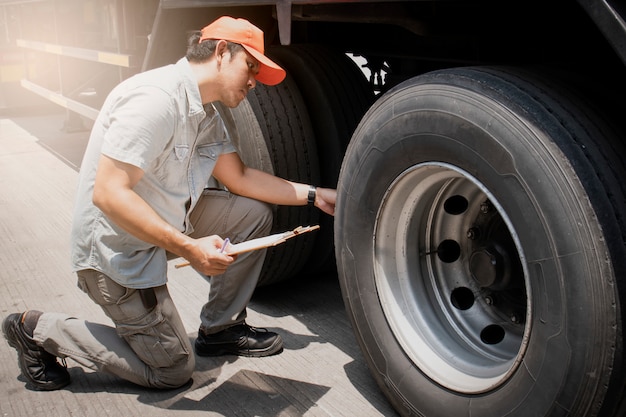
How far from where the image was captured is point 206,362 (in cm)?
314

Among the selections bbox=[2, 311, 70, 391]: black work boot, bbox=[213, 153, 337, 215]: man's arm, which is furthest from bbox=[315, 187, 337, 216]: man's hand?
bbox=[2, 311, 70, 391]: black work boot

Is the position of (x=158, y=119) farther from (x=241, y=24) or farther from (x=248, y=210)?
(x=248, y=210)

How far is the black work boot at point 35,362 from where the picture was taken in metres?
Answer: 2.87

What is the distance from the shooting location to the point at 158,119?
8.46 ft

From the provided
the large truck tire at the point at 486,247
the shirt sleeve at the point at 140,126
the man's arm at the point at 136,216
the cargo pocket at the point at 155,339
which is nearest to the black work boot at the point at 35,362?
the cargo pocket at the point at 155,339

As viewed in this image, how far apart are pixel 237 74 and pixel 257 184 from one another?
60cm

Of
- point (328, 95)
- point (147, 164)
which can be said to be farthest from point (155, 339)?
point (328, 95)

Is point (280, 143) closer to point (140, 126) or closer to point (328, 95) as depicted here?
point (328, 95)

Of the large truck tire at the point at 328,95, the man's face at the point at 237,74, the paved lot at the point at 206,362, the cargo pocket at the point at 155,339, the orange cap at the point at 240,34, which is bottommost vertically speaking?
the paved lot at the point at 206,362

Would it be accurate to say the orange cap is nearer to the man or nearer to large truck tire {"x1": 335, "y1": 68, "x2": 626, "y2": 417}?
the man

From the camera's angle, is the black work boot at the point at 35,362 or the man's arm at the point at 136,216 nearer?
the man's arm at the point at 136,216

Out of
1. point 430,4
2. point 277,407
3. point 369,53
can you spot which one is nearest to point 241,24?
point 430,4

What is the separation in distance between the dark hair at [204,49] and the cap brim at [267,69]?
5cm

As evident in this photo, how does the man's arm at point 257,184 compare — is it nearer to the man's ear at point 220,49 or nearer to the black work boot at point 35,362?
the man's ear at point 220,49
